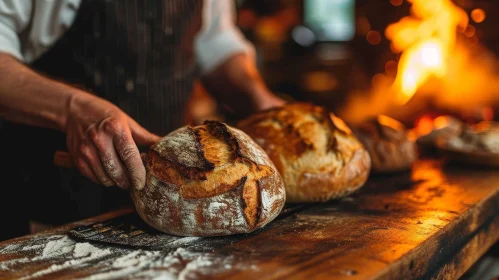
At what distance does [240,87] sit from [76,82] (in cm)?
90

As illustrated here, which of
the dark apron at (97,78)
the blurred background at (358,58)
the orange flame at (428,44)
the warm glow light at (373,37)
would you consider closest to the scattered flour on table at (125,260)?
the dark apron at (97,78)

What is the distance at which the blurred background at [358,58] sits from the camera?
3969 mm

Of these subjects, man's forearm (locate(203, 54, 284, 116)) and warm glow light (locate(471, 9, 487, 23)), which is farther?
warm glow light (locate(471, 9, 487, 23))

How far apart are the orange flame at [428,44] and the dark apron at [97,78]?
8.25 ft

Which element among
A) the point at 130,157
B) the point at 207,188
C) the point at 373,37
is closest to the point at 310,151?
the point at 207,188

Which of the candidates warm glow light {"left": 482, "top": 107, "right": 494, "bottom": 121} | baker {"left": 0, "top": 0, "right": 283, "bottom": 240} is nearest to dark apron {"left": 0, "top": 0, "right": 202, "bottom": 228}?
baker {"left": 0, "top": 0, "right": 283, "bottom": 240}

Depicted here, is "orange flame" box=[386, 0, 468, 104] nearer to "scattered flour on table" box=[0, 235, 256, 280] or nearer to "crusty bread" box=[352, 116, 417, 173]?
"crusty bread" box=[352, 116, 417, 173]

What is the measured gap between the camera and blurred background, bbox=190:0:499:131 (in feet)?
13.0

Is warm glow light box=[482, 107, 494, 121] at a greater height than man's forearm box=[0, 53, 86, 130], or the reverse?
man's forearm box=[0, 53, 86, 130]

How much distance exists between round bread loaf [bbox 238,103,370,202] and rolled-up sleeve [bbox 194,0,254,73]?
87cm

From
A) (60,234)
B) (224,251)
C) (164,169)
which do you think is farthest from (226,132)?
(60,234)

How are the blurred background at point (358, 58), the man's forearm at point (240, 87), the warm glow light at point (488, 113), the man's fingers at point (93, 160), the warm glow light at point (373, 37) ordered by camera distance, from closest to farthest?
the man's fingers at point (93, 160), the man's forearm at point (240, 87), the warm glow light at point (488, 113), the blurred background at point (358, 58), the warm glow light at point (373, 37)

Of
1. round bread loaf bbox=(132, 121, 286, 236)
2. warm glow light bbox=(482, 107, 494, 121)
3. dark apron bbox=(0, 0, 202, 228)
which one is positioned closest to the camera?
round bread loaf bbox=(132, 121, 286, 236)

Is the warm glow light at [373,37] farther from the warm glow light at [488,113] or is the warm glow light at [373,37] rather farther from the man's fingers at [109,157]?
the man's fingers at [109,157]
